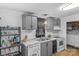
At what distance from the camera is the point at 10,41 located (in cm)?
234

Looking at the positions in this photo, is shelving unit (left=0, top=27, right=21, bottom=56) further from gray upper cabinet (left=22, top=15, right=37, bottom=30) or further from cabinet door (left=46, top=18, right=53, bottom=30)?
cabinet door (left=46, top=18, right=53, bottom=30)

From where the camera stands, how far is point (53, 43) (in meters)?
3.30

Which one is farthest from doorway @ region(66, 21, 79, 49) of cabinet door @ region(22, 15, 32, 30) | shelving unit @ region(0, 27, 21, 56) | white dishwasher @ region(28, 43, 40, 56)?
shelving unit @ region(0, 27, 21, 56)

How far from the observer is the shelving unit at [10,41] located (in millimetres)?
2195

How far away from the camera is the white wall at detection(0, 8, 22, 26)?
7.77 ft

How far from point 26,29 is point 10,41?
66 centimetres

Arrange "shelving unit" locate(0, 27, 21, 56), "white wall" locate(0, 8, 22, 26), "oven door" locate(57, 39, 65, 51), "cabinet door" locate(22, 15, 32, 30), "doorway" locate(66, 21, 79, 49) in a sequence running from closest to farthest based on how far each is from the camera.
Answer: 1. "shelving unit" locate(0, 27, 21, 56)
2. "white wall" locate(0, 8, 22, 26)
3. "cabinet door" locate(22, 15, 32, 30)
4. "oven door" locate(57, 39, 65, 51)
5. "doorway" locate(66, 21, 79, 49)

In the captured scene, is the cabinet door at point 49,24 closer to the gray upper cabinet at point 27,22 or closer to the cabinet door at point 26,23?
the gray upper cabinet at point 27,22

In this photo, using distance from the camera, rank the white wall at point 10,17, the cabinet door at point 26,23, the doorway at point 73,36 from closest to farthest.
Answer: the white wall at point 10,17, the cabinet door at point 26,23, the doorway at point 73,36

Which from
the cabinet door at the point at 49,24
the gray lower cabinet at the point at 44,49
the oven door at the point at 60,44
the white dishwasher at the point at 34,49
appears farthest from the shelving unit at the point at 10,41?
the oven door at the point at 60,44

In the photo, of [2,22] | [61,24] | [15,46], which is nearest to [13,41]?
[15,46]

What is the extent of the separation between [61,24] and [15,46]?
2.68 m

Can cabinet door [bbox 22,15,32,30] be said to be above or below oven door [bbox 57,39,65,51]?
above

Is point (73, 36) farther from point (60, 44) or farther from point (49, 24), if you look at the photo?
point (49, 24)
